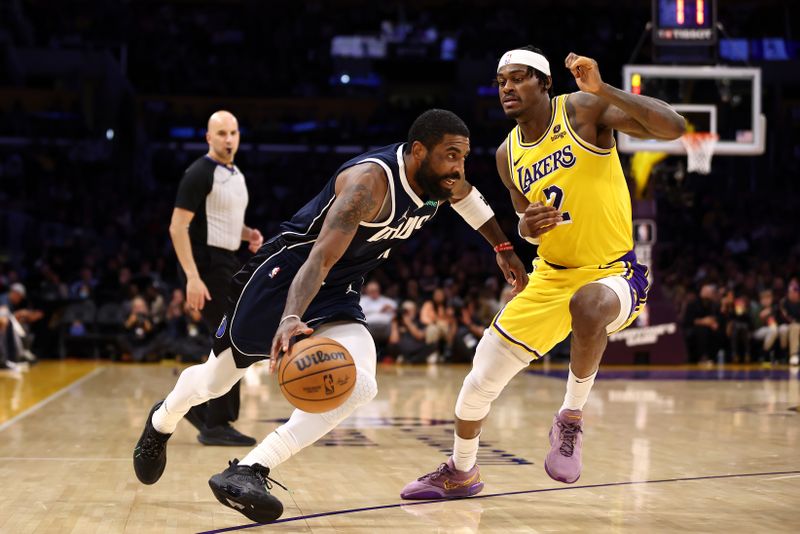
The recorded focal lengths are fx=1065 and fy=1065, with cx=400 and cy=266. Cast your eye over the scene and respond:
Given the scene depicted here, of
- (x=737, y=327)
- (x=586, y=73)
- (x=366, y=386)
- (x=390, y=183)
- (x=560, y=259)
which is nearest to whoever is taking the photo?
(x=366, y=386)

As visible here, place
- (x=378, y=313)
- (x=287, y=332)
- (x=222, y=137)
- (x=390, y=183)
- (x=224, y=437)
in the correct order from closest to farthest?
(x=287, y=332), (x=390, y=183), (x=224, y=437), (x=222, y=137), (x=378, y=313)

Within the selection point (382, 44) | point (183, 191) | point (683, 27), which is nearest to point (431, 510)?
point (183, 191)

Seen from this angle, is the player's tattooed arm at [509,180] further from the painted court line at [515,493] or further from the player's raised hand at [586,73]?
the painted court line at [515,493]

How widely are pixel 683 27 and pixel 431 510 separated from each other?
10.9 meters

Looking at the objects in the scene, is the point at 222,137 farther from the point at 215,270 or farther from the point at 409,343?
the point at 409,343

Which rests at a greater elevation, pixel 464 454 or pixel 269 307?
pixel 269 307

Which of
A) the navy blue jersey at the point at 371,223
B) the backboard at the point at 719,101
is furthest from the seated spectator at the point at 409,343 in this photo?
the navy blue jersey at the point at 371,223

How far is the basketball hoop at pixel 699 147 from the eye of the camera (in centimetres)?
1388

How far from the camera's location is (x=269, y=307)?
4387 millimetres

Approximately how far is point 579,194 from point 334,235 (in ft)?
4.53

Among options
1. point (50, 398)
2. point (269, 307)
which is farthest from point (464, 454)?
point (50, 398)

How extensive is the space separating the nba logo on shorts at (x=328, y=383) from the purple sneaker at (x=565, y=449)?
4.00ft

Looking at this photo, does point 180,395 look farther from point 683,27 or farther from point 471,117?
point 471,117

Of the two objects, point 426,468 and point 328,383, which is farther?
point 426,468
